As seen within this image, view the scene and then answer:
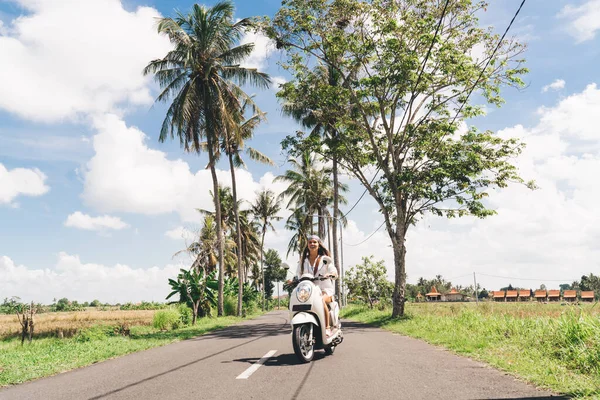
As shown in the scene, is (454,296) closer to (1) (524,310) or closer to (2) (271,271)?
(2) (271,271)

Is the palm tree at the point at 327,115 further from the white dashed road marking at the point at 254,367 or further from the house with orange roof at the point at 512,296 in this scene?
the house with orange roof at the point at 512,296

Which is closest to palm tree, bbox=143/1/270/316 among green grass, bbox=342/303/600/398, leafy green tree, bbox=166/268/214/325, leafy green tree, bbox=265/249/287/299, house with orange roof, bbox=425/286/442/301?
leafy green tree, bbox=166/268/214/325

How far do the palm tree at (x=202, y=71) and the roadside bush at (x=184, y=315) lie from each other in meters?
2.69

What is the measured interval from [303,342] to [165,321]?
45.6 feet

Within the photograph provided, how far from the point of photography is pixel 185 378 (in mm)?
5973

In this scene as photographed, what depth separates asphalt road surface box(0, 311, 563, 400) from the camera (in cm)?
495

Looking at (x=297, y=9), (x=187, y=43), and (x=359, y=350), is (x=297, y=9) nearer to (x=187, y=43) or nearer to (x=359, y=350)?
(x=187, y=43)

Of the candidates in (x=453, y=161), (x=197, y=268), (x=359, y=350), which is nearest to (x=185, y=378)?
(x=359, y=350)

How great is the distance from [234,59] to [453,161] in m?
12.3

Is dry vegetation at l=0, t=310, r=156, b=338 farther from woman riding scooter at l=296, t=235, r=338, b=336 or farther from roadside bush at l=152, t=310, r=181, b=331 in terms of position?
woman riding scooter at l=296, t=235, r=338, b=336

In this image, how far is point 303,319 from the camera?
6.93 m

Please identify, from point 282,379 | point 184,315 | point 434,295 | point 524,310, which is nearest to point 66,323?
point 184,315

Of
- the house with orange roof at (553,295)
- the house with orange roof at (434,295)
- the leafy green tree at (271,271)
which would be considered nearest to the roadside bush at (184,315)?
the leafy green tree at (271,271)

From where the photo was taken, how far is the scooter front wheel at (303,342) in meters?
6.77
